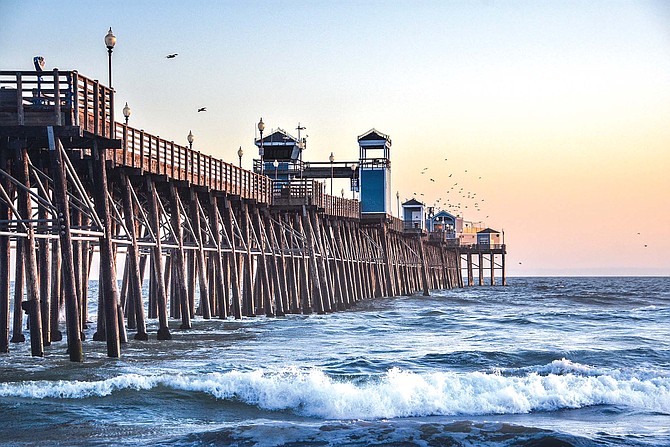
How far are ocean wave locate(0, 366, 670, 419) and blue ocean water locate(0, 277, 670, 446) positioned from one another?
0.11 feet

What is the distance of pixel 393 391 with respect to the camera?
1750cm

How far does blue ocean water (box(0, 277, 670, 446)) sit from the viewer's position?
46.6ft

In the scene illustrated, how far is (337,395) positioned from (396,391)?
104cm

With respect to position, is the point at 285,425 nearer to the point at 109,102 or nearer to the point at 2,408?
the point at 2,408

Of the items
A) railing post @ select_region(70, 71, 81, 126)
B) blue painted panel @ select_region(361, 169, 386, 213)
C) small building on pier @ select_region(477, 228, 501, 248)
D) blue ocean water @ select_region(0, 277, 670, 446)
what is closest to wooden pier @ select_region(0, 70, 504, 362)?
railing post @ select_region(70, 71, 81, 126)

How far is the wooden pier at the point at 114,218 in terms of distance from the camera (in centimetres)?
1959

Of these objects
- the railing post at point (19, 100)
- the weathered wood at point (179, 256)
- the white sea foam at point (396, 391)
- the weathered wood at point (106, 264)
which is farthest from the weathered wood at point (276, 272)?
the white sea foam at point (396, 391)

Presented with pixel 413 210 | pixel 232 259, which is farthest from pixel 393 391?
pixel 413 210

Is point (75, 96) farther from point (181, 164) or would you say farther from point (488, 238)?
point (488, 238)

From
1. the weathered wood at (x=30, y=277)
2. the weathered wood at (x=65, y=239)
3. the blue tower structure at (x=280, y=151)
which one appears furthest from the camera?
the blue tower structure at (x=280, y=151)

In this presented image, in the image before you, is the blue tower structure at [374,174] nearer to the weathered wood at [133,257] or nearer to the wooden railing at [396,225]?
the wooden railing at [396,225]

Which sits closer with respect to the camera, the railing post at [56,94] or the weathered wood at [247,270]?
the railing post at [56,94]

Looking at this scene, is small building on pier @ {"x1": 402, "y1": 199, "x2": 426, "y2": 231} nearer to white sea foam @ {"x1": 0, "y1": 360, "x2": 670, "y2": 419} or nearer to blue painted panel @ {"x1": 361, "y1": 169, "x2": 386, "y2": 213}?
blue painted panel @ {"x1": 361, "y1": 169, "x2": 386, "y2": 213}

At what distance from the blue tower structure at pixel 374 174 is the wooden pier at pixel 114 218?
591cm
